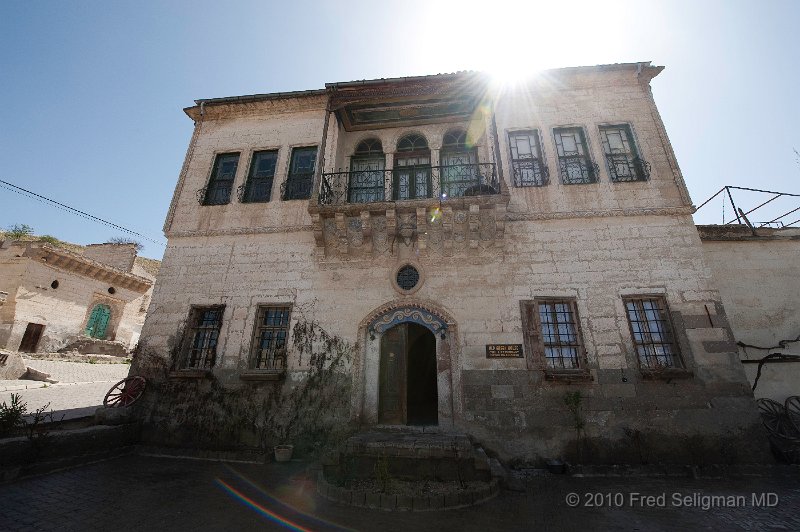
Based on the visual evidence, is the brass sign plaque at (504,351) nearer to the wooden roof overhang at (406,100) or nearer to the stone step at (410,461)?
the stone step at (410,461)

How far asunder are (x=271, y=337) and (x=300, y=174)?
16.1 feet

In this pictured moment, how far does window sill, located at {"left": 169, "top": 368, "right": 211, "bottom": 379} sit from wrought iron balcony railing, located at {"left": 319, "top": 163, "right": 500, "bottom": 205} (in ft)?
17.3

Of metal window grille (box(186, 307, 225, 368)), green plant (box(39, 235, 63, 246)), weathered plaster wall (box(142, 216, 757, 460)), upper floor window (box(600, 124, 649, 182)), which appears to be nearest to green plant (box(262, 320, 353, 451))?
weathered plaster wall (box(142, 216, 757, 460))

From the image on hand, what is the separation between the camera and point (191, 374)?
801 cm

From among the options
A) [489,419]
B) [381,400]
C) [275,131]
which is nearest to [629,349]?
[489,419]

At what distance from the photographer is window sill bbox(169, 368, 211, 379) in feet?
26.2

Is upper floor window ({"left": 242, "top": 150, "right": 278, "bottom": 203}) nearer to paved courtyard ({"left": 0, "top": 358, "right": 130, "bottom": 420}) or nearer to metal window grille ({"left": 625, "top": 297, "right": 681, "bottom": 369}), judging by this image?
paved courtyard ({"left": 0, "top": 358, "right": 130, "bottom": 420})

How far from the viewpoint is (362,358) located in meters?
7.83

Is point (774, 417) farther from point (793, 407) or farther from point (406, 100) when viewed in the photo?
point (406, 100)

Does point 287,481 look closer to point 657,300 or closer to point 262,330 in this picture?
point 262,330

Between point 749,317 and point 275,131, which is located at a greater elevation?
point 275,131

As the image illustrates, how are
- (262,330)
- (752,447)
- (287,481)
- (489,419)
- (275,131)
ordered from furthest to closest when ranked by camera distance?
(275,131) < (262,330) < (489,419) < (752,447) < (287,481)

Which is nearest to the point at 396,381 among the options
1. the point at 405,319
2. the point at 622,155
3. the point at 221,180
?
the point at 405,319

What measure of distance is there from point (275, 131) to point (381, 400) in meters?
8.99
